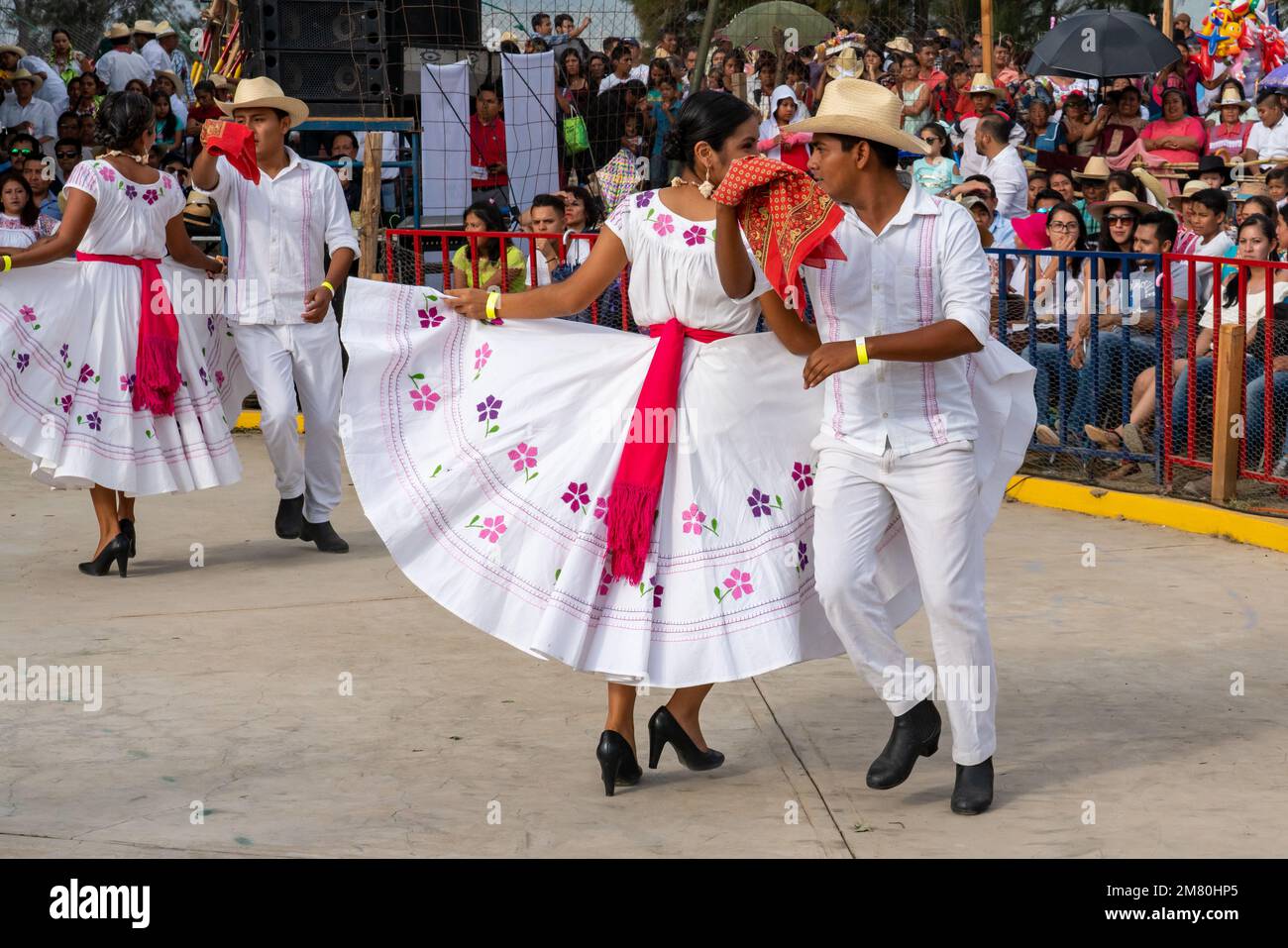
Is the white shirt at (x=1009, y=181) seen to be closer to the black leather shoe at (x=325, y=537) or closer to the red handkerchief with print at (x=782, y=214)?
the black leather shoe at (x=325, y=537)

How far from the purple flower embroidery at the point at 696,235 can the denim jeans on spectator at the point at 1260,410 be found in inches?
177

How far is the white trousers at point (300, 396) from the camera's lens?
26.3ft

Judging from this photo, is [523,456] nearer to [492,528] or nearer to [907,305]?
[492,528]

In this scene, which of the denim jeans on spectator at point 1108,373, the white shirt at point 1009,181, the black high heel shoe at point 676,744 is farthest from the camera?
the white shirt at point 1009,181

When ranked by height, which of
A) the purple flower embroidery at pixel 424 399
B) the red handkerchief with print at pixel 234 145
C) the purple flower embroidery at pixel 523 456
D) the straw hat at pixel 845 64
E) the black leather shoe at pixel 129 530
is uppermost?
the straw hat at pixel 845 64

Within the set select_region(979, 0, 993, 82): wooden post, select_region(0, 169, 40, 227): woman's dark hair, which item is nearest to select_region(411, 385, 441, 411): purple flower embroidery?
select_region(0, 169, 40, 227): woman's dark hair

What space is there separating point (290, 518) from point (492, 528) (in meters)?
3.68

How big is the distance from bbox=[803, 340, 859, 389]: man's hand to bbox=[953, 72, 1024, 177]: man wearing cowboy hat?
10.0 metres

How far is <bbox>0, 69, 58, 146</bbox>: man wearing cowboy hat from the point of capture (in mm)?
16344

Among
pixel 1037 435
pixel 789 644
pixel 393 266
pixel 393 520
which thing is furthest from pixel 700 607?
pixel 393 266

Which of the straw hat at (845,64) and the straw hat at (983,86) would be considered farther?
the straw hat at (845,64)

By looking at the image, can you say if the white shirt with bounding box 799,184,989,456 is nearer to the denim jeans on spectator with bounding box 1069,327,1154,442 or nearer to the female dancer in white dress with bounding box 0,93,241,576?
the female dancer in white dress with bounding box 0,93,241,576

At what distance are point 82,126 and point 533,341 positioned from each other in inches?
493

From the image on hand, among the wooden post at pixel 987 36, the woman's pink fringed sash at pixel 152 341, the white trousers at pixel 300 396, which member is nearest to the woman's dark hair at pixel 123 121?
the woman's pink fringed sash at pixel 152 341
